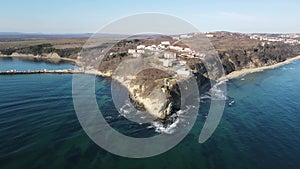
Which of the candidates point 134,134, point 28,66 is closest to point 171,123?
point 134,134

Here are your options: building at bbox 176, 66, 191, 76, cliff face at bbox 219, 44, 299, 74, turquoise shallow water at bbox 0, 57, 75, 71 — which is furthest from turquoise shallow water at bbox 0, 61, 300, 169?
cliff face at bbox 219, 44, 299, 74

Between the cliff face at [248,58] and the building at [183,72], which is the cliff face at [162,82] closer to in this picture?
the cliff face at [248,58]

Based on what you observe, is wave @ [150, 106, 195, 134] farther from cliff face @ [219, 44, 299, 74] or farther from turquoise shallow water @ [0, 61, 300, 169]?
cliff face @ [219, 44, 299, 74]

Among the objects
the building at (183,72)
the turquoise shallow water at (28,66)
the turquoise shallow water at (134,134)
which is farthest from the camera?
the turquoise shallow water at (28,66)

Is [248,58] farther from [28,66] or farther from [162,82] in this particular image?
[28,66]

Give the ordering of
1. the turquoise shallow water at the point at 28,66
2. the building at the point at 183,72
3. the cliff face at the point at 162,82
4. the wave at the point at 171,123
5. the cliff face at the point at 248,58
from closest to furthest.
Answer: the wave at the point at 171,123 → the cliff face at the point at 162,82 → the building at the point at 183,72 → the turquoise shallow water at the point at 28,66 → the cliff face at the point at 248,58

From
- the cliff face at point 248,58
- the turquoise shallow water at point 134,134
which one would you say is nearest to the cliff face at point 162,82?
the cliff face at point 248,58

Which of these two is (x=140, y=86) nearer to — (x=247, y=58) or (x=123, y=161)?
(x=123, y=161)

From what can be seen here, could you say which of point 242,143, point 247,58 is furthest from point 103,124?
point 247,58

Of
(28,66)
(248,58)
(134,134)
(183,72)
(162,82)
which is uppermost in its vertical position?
(248,58)
